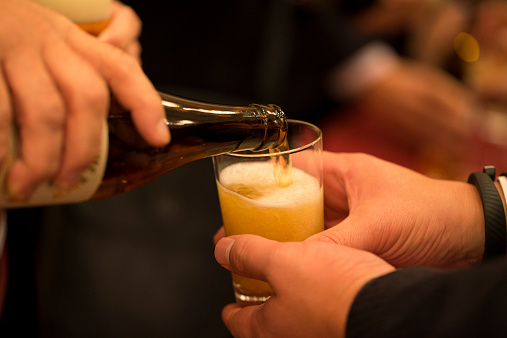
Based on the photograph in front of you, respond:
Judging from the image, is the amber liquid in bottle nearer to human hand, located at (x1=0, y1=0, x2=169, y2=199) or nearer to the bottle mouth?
the bottle mouth

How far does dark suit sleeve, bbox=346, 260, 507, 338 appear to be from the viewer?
48 centimetres

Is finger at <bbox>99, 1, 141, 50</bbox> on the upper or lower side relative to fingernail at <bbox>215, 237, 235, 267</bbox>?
upper

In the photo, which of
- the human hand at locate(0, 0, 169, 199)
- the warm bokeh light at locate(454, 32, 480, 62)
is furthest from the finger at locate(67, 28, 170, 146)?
the warm bokeh light at locate(454, 32, 480, 62)

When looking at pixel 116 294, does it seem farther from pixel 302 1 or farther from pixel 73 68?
pixel 302 1

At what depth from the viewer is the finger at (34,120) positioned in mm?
518

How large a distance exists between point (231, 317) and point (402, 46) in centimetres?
234

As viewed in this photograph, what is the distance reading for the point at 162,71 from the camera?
224cm

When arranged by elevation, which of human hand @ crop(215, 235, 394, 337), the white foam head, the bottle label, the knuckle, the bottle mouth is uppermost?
the knuckle

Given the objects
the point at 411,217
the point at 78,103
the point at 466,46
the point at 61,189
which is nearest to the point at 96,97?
the point at 78,103

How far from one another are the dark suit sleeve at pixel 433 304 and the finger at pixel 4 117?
0.47 m

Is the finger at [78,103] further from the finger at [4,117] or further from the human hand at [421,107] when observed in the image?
the human hand at [421,107]

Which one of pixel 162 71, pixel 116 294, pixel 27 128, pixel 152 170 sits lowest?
pixel 116 294

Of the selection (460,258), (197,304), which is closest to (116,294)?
(197,304)

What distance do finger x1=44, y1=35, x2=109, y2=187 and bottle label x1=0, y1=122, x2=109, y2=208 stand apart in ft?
0.12
